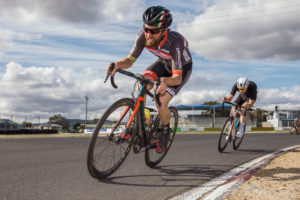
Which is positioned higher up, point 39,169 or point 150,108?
point 150,108

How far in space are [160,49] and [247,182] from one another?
2.10 m

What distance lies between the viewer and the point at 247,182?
3.42 meters

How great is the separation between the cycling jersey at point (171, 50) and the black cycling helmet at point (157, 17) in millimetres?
313

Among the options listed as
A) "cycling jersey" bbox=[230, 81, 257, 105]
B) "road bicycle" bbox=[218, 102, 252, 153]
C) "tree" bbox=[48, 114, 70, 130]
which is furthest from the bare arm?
"tree" bbox=[48, 114, 70, 130]

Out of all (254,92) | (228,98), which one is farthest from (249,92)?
(228,98)

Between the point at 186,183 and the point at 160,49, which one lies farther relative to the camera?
the point at 160,49

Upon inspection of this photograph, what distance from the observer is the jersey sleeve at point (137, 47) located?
4152 millimetres

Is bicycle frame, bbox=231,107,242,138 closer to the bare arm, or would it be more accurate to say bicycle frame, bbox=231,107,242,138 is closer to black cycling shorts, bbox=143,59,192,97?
the bare arm

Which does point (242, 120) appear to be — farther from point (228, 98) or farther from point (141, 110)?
point (141, 110)

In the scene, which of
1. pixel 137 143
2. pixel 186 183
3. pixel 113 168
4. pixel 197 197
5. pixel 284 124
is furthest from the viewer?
pixel 284 124

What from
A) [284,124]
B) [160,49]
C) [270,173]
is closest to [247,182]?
[270,173]

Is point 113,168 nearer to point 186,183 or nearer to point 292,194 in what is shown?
point 186,183

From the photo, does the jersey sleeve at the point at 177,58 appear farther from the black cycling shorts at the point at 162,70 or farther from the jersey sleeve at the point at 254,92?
the jersey sleeve at the point at 254,92

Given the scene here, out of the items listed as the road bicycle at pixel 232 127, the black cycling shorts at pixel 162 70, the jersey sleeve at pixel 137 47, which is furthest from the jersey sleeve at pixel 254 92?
the jersey sleeve at pixel 137 47
